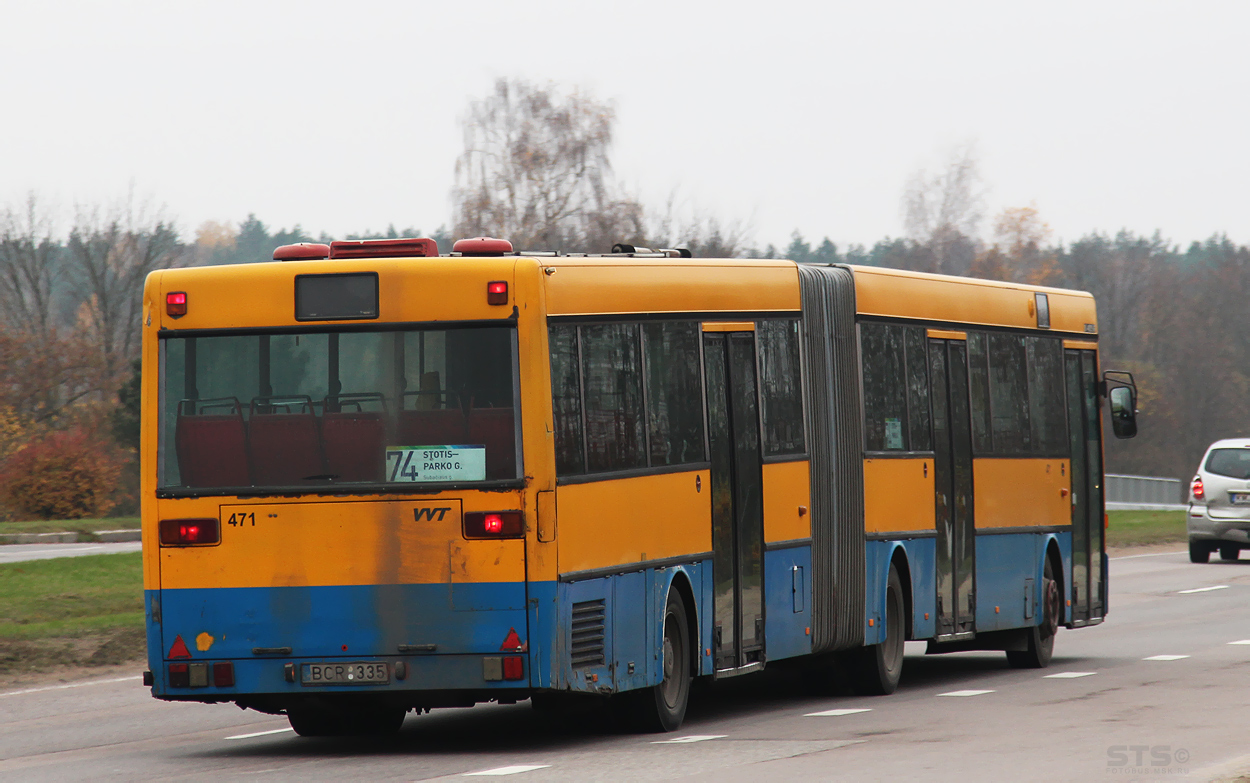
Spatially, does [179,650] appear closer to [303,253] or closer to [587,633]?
[587,633]

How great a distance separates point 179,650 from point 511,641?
73.3 inches

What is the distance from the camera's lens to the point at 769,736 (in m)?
11.3

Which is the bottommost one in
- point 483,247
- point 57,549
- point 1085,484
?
point 57,549

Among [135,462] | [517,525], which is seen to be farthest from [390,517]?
[135,462]

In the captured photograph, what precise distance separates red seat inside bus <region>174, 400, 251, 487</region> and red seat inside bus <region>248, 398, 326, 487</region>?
2.8 inches

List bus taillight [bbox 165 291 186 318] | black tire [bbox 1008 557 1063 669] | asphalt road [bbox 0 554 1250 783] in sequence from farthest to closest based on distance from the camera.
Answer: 1. black tire [bbox 1008 557 1063 669]
2. bus taillight [bbox 165 291 186 318]
3. asphalt road [bbox 0 554 1250 783]

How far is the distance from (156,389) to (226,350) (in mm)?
451

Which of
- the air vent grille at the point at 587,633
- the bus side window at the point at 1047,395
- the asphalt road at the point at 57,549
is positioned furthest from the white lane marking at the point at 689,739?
the asphalt road at the point at 57,549

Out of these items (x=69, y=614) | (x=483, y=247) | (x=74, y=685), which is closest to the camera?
(x=483, y=247)

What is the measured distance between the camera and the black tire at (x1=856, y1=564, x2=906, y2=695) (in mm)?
14281

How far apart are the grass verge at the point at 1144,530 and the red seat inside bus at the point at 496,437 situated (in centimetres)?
2906

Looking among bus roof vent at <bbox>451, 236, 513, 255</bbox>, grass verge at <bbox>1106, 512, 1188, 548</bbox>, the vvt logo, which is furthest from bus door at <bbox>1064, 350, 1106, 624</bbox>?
grass verge at <bbox>1106, 512, 1188, 548</bbox>

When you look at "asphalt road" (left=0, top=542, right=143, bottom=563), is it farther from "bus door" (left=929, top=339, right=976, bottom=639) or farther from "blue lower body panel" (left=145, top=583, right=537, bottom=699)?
"blue lower body panel" (left=145, top=583, right=537, bottom=699)
